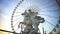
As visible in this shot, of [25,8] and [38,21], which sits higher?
[25,8]

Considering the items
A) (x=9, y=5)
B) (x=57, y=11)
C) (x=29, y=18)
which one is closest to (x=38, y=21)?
(x=29, y=18)

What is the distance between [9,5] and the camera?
9.58ft

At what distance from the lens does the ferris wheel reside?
9.57 feet

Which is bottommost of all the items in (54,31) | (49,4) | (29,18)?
(54,31)

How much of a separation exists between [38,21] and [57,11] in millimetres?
337

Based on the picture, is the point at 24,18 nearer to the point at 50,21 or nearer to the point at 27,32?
the point at 27,32

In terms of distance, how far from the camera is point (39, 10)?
9.73 feet

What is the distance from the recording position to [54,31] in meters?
2.87

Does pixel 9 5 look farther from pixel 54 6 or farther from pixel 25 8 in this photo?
pixel 54 6

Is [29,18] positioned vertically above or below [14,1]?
below

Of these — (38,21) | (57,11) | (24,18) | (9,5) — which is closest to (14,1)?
(9,5)

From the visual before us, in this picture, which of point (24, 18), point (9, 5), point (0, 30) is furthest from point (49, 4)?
point (0, 30)

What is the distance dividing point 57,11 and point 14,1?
0.69m

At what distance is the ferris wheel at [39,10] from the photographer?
2.92 m
